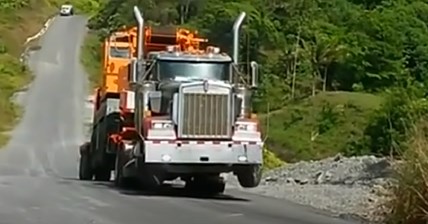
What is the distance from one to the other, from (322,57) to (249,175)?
46.9 metres

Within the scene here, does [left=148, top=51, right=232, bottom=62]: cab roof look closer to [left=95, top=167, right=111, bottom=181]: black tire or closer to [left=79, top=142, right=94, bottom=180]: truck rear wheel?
[left=95, top=167, right=111, bottom=181]: black tire

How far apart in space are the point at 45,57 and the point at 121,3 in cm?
821

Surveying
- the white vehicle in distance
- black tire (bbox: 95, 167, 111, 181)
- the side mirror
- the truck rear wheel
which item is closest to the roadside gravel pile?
the side mirror

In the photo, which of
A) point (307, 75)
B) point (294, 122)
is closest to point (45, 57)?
point (307, 75)

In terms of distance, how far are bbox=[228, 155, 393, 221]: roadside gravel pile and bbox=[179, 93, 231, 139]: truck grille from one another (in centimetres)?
261

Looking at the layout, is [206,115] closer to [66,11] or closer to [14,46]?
[14,46]

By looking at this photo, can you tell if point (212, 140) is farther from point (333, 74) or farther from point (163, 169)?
point (333, 74)

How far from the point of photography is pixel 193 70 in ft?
94.6

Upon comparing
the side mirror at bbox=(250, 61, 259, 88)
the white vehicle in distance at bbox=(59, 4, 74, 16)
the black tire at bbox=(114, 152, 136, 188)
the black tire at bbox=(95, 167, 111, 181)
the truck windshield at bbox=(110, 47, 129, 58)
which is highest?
the white vehicle in distance at bbox=(59, 4, 74, 16)

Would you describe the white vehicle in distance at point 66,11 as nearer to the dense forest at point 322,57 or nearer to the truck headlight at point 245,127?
the dense forest at point 322,57

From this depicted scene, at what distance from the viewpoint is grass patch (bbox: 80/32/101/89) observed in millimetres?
77406

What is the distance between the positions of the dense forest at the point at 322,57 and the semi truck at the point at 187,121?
2539cm

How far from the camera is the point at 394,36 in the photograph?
233ft

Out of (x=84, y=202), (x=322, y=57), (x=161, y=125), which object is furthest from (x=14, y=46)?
(x=84, y=202)
